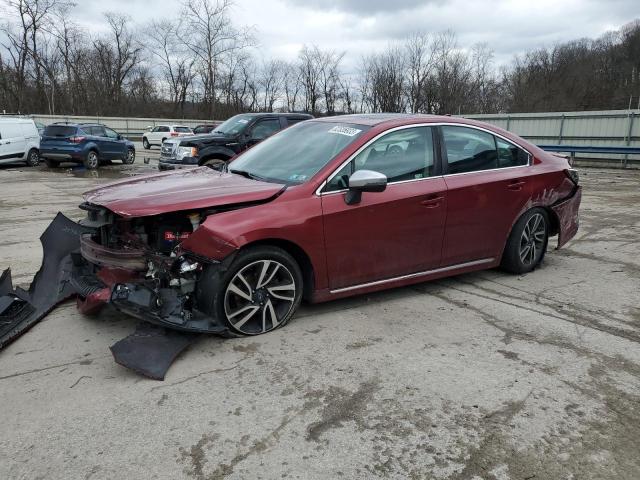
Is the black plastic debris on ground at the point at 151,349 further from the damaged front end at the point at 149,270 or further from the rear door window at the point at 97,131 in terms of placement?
the rear door window at the point at 97,131

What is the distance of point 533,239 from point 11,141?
20.0m

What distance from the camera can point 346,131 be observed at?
4621 millimetres

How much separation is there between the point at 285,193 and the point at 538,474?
2.49 metres

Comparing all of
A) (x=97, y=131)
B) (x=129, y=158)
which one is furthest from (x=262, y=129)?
(x=129, y=158)

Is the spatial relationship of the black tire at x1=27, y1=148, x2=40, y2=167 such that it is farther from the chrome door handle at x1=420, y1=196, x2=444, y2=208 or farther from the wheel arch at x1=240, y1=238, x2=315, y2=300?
the chrome door handle at x1=420, y1=196, x2=444, y2=208

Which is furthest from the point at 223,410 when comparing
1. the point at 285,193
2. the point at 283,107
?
the point at 283,107

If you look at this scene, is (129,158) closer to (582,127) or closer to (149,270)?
(582,127)

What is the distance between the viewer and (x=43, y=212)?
973 cm

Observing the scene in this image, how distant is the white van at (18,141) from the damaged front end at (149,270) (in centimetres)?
1833

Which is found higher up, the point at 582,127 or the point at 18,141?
the point at 582,127

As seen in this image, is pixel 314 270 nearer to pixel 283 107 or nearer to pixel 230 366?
pixel 230 366

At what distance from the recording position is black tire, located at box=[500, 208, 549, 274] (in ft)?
17.6

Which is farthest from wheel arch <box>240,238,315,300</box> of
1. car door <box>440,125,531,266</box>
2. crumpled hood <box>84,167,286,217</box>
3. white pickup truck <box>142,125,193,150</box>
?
white pickup truck <box>142,125,193,150</box>

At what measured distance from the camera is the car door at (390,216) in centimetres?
416
